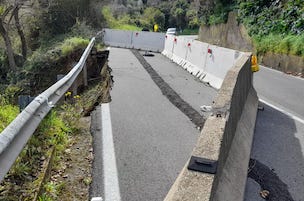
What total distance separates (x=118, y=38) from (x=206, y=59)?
17.8 metres

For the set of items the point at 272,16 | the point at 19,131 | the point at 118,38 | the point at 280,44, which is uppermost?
the point at 272,16

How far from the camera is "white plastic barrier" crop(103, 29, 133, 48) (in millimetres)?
28192

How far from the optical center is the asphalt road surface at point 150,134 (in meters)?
4.32

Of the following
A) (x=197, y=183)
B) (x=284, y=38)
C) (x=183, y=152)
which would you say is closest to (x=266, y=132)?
(x=183, y=152)

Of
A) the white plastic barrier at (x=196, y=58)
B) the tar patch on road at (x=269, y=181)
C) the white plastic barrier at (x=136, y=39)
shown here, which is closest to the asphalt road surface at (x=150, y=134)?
the tar patch on road at (x=269, y=181)

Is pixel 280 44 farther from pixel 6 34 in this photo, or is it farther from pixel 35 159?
pixel 6 34

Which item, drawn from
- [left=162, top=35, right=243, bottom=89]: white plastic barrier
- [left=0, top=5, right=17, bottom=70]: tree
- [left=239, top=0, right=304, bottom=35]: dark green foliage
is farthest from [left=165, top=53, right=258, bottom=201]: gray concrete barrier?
[left=0, top=5, right=17, bottom=70]: tree

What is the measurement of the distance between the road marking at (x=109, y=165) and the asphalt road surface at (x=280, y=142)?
1585 millimetres

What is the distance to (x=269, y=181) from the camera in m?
4.62

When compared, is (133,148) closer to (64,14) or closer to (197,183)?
(197,183)

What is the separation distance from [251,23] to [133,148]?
19.4m

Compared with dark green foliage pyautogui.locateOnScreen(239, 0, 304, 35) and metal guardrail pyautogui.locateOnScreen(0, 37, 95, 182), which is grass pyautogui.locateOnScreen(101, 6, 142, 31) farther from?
metal guardrail pyautogui.locateOnScreen(0, 37, 95, 182)

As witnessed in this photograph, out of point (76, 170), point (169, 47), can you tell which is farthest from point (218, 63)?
point (169, 47)

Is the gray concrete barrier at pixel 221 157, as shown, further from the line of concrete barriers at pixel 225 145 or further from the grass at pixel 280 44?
the grass at pixel 280 44
